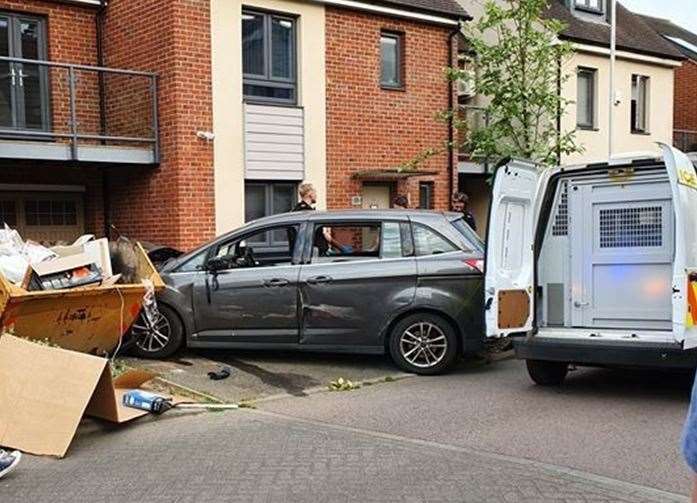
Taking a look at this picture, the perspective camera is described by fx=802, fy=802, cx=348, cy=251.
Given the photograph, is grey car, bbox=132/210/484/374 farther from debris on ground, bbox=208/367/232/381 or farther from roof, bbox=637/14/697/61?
roof, bbox=637/14/697/61

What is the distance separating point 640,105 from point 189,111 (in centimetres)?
1284

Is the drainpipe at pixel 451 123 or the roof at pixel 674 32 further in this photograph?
the roof at pixel 674 32

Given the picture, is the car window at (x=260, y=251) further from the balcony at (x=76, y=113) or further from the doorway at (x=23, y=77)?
the doorway at (x=23, y=77)

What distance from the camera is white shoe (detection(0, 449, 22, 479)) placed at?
496 centimetres

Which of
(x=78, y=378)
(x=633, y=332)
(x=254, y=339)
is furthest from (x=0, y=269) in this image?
(x=633, y=332)

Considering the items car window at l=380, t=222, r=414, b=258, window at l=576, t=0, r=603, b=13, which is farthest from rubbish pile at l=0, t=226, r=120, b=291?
window at l=576, t=0, r=603, b=13

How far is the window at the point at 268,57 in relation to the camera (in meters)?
12.5

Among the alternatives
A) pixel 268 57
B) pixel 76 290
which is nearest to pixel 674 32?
pixel 268 57

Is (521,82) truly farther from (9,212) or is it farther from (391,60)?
(9,212)

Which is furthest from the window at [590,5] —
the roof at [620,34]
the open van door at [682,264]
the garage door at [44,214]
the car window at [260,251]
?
the open van door at [682,264]

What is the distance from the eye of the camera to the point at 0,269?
23.4 ft

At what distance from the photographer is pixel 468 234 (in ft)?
27.2

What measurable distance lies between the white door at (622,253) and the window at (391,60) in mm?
7241

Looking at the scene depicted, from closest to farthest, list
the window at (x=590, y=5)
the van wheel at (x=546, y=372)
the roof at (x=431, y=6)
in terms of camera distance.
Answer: the van wheel at (x=546, y=372) → the roof at (x=431, y=6) → the window at (x=590, y=5)
